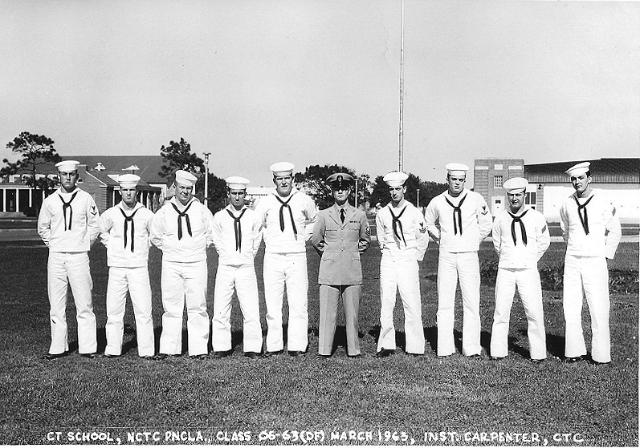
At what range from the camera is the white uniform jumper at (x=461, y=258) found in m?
6.77

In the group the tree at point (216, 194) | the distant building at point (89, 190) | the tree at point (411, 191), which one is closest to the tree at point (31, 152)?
the distant building at point (89, 190)

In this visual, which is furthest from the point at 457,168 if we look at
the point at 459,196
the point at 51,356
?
the point at 51,356

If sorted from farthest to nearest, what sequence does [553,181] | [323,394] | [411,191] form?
1. [411,191]
2. [553,181]
3. [323,394]

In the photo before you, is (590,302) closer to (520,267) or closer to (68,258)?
(520,267)

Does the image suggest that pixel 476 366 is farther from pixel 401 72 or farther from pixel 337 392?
pixel 401 72

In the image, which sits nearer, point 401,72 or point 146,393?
point 146,393

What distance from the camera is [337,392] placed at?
18.5 ft

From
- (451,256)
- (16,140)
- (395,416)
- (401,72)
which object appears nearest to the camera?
(395,416)

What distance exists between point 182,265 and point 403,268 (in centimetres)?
251

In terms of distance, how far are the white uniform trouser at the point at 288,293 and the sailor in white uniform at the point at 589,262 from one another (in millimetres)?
2980

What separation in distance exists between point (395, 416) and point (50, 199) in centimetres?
457

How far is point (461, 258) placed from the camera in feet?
22.3

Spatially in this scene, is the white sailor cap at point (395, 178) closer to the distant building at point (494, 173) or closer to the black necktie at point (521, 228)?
the black necktie at point (521, 228)

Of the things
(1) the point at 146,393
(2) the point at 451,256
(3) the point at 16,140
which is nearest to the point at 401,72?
(2) the point at 451,256
